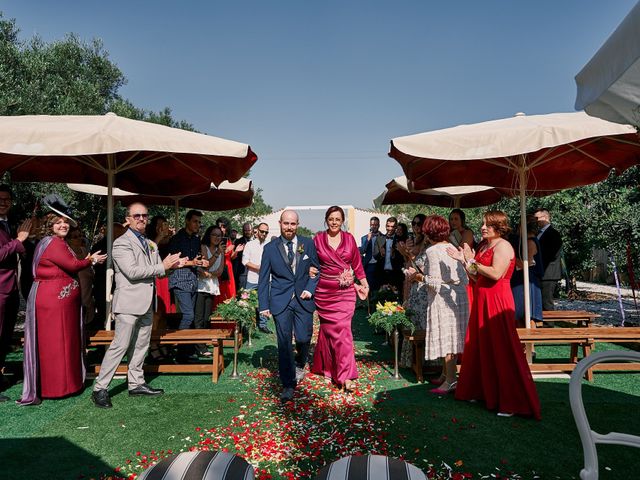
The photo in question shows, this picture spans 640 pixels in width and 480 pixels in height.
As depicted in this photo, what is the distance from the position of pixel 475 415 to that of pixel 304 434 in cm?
175

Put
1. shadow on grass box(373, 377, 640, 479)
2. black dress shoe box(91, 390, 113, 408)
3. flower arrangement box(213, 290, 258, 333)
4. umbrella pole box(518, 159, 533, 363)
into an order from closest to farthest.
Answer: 1. shadow on grass box(373, 377, 640, 479)
2. black dress shoe box(91, 390, 113, 408)
3. umbrella pole box(518, 159, 533, 363)
4. flower arrangement box(213, 290, 258, 333)

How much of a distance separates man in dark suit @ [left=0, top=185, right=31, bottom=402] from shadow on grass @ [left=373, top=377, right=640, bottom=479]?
4211mm

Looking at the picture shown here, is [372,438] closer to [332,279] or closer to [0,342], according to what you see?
[332,279]

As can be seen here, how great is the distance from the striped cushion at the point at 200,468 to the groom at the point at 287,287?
301 centimetres

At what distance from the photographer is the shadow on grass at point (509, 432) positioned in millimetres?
3619

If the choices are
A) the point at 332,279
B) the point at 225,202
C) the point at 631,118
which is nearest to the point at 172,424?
the point at 332,279

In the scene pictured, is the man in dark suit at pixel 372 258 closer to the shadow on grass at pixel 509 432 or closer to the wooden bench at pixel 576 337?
the wooden bench at pixel 576 337

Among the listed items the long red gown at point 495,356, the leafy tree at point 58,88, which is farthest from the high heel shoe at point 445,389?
the leafy tree at point 58,88

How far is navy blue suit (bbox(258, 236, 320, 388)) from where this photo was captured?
536 centimetres

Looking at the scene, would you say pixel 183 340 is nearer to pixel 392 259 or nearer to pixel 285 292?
pixel 285 292

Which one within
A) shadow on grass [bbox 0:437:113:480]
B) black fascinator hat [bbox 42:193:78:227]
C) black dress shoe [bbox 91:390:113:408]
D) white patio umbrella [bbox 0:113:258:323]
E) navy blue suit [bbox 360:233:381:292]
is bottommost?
shadow on grass [bbox 0:437:113:480]

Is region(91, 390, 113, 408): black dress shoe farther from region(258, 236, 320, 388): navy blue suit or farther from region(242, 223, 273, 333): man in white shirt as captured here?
region(242, 223, 273, 333): man in white shirt

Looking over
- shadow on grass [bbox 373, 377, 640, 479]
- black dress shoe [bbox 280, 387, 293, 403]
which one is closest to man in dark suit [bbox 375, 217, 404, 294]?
shadow on grass [bbox 373, 377, 640, 479]

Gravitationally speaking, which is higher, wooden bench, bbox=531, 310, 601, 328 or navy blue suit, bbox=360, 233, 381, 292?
navy blue suit, bbox=360, 233, 381, 292
